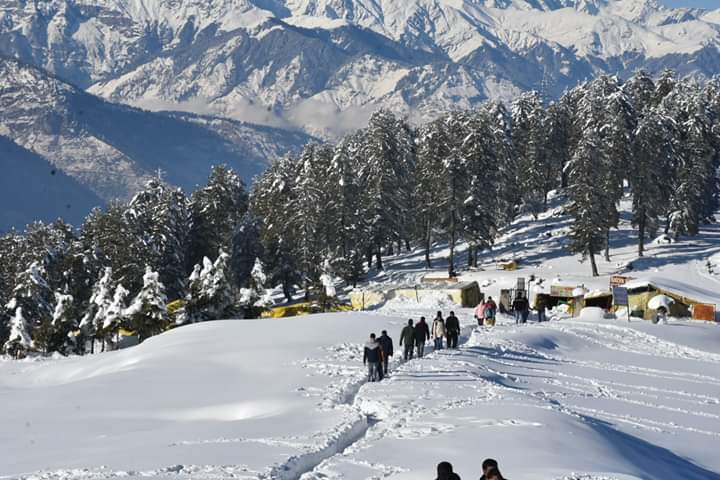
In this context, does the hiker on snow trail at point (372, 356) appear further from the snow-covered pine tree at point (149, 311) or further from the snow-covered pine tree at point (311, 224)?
the snow-covered pine tree at point (311, 224)

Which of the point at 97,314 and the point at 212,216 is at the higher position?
the point at 212,216

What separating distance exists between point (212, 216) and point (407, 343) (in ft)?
182

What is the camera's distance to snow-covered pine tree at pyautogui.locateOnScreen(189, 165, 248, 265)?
8631 centimetres

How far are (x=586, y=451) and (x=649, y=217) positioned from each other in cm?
6287

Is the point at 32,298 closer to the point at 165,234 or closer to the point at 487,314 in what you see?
the point at 165,234

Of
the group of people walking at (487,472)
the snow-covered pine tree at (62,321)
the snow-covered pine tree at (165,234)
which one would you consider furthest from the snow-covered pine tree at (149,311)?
the group of people walking at (487,472)

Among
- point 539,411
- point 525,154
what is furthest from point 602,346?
point 525,154

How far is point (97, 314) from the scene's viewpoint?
61312 mm

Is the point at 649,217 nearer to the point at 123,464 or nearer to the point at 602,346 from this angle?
the point at 602,346

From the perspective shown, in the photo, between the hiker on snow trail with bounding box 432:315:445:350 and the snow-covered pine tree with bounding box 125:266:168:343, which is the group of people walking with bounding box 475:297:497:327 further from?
the snow-covered pine tree with bounding box 125:266:168:343

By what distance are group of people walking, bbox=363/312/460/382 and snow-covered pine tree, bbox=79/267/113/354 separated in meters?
27.7

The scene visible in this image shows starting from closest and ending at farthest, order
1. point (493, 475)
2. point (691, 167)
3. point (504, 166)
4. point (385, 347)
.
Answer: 1. point (493, 475)
2. point (385, 347)
3. point (691, 167)
4. point (504, 166)

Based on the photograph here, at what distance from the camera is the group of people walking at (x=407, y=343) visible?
1177 inches

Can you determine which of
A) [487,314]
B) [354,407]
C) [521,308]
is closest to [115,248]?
[521,308]
